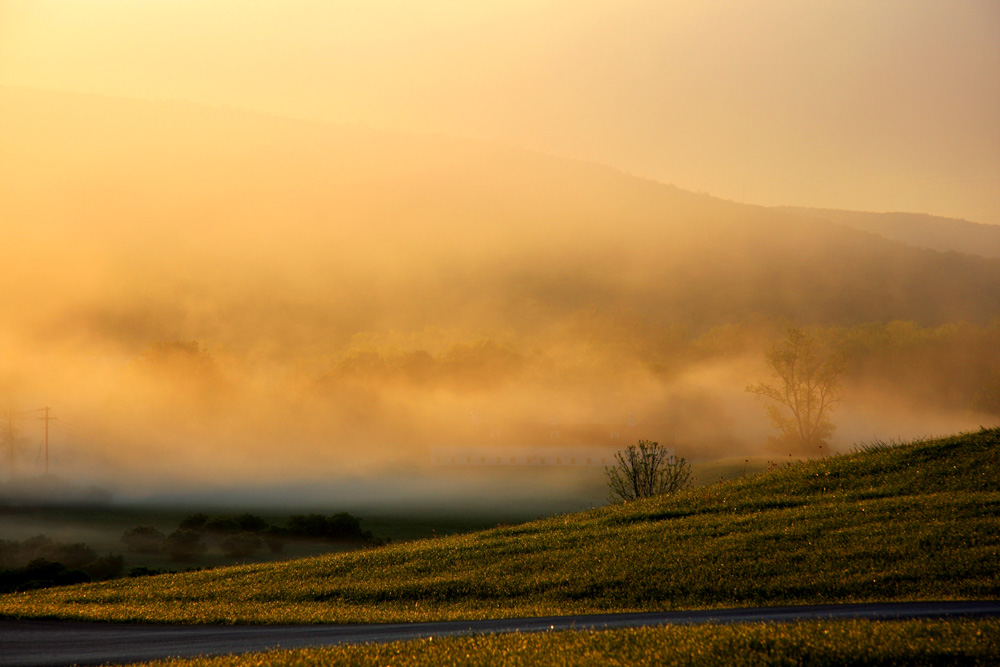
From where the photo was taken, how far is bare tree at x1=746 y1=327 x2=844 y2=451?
104812 mm

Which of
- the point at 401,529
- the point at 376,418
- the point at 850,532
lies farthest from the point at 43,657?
the point at 376,418

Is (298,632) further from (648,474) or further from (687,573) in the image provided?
(648,474)

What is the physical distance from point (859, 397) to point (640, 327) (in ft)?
179

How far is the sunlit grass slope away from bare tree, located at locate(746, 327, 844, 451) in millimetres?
75448

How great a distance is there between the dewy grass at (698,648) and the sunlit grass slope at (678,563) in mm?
5034

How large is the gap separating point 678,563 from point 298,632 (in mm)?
11212

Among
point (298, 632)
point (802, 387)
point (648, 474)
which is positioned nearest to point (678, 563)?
point (298, 632)

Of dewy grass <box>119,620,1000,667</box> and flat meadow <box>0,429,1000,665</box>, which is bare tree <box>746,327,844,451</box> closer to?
flat meadow <box>0,429,1000,665</box>

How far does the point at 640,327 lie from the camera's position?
174 m

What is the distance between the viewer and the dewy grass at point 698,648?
11430 mm

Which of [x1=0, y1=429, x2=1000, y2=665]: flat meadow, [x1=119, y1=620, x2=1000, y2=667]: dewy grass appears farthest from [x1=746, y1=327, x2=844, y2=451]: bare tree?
[x1=119, y1=620, x2=1000, y2=667]: dewy grass

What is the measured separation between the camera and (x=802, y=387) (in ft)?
350

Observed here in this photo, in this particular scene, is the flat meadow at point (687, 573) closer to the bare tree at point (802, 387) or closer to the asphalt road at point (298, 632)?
the asphalt road at point (298, 632)

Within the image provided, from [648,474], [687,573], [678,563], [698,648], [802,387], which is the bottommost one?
[687,573]
